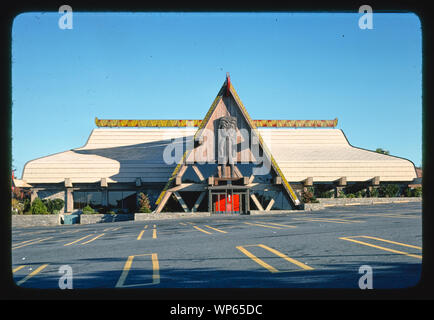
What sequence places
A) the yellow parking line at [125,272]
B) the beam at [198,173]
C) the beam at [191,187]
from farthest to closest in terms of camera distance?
1. the beam at [198,173]
2. the beam at [191,187]
3. the yellow parking line at [125,272]

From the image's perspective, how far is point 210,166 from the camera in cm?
3241

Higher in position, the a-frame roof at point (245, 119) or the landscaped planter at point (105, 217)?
the a-frame roof at point (245, 119)

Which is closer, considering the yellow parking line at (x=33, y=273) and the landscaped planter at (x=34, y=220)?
the yellow parking line at (x=33, y=273)

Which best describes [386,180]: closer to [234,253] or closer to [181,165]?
[181,165]

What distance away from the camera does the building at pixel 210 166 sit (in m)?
31.0

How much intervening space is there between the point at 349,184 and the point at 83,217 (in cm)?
2888

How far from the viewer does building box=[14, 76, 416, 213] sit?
3102cm

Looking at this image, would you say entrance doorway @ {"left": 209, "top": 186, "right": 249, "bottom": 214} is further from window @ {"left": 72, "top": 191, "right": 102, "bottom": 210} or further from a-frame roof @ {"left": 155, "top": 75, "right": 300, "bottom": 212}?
window @ {"left": 72, "top": 191, "right": 102, "bottom": 210}

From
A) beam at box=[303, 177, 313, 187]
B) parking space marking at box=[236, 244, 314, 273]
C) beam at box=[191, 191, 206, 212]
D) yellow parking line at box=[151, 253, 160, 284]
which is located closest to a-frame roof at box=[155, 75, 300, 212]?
beam at box=[191, 191, 206, 212]

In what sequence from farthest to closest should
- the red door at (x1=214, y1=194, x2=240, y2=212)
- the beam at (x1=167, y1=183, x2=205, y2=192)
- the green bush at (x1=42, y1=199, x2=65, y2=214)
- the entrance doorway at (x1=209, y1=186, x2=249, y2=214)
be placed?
the green bush at (x1=42, y1=199, x2=65, y2=214), the red door at (x1=214, y1=194, x2=240, y2=212), the entrance doorway at (x1=209, y1=186, x2=249, y2=214), the beam at (x1=167, y1=183, x2=205, y2=192)

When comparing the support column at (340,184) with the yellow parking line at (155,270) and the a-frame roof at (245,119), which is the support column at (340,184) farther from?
the yellow parking line at (155,270)

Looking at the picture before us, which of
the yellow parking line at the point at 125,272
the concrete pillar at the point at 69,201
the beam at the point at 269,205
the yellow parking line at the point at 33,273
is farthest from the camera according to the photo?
the concrete pillar at the point at 69,201

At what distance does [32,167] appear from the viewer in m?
36.0

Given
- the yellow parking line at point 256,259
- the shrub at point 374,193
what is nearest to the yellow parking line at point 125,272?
the yellow parking line at point 256,259
